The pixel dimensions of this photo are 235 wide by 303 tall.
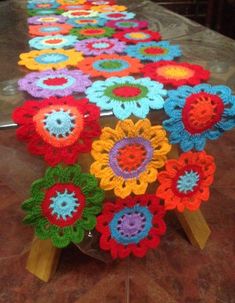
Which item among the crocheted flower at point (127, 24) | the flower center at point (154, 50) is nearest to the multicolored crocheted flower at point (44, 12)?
the crocheted flower at point (127, 24)

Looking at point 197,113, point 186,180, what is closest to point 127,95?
point 197,113

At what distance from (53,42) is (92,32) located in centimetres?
13

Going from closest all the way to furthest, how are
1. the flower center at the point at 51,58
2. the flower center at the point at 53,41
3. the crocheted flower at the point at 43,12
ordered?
the flower center at the point at 51,58 → the flower center at the point at 53,41 → the crocheted flower at the point at 43,12

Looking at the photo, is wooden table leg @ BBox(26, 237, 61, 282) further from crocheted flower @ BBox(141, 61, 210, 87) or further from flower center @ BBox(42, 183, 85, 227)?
crocheted flower @ BBox(141, 61, 210, 87)

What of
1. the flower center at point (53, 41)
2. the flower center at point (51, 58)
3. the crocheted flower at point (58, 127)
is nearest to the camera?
the crocheted flower at point (58, 127)

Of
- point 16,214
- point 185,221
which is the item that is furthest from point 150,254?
point 16,214

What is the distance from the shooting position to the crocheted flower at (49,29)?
0.96 metres

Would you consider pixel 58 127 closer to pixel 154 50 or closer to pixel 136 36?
pixel 154 50

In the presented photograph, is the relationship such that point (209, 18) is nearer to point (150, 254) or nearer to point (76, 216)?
point (150, 254)

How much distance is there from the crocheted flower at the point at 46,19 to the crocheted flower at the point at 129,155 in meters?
0.59

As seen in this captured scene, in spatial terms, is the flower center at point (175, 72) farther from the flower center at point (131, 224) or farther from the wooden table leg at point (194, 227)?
the wooden table leg at point (194, 227)

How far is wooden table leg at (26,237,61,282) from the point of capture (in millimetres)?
867

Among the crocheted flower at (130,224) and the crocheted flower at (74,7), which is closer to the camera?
the crocheted flower at (130,224)

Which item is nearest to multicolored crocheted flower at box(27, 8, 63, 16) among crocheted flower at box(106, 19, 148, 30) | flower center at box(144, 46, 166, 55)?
crocheted flower at box(106, 19, 148, 30)
